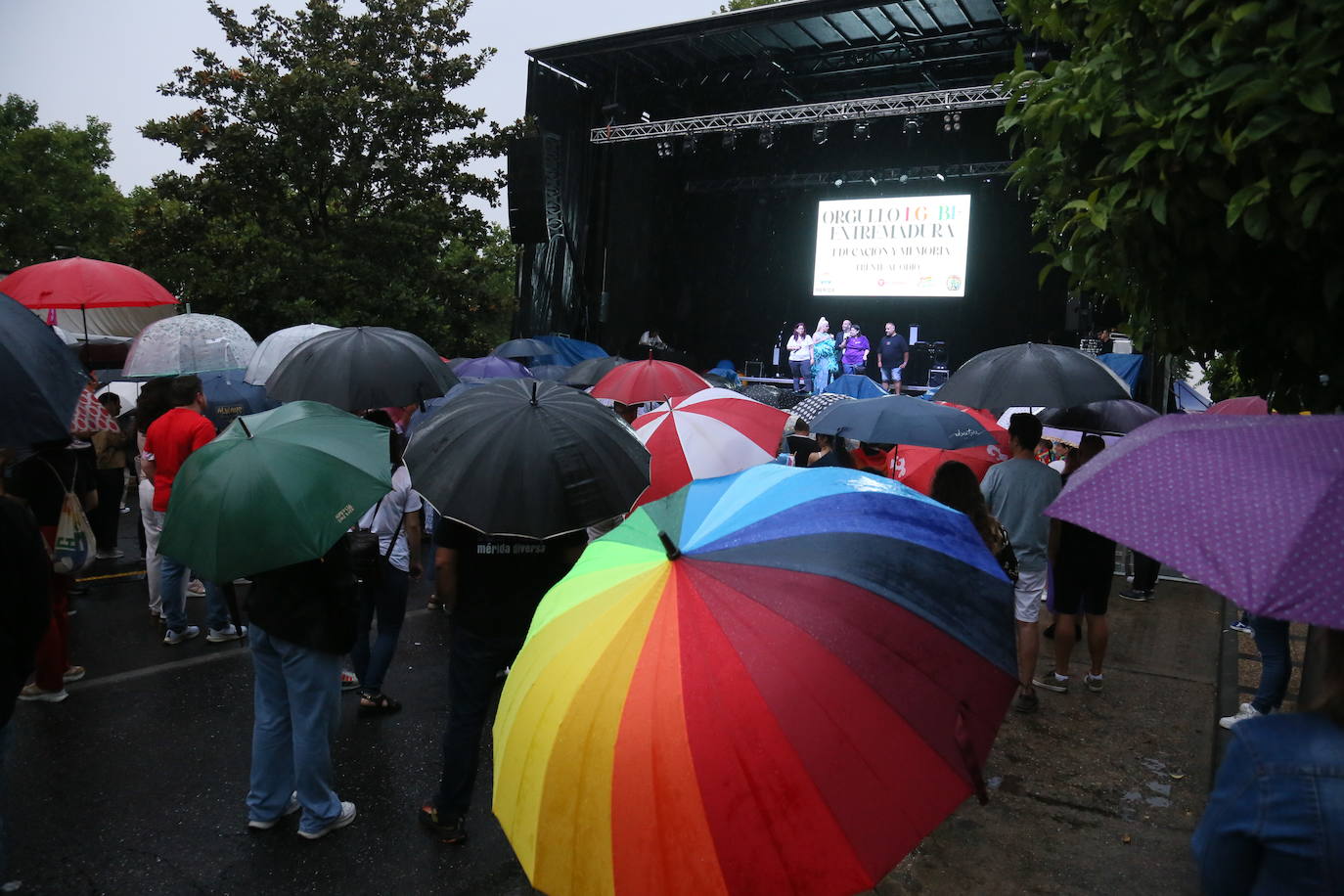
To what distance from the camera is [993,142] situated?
18266mm

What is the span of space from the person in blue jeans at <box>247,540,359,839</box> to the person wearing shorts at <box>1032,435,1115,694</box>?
4.19 meters

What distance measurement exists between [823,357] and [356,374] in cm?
1446

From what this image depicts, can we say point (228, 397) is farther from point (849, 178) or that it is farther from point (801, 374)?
point (849, 178)

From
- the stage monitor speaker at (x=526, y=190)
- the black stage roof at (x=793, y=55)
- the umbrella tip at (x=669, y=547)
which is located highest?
the black stage roof at (x=793, y=55)

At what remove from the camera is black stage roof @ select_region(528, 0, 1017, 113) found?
15602 mm

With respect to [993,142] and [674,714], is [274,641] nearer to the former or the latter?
[674,714]

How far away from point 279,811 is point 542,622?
9.76 feet

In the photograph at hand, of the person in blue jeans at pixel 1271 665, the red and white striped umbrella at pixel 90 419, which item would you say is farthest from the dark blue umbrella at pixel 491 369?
the person in blue jeans at pixel 1271 665

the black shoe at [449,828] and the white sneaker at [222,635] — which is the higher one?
the black shoe at [449,828]

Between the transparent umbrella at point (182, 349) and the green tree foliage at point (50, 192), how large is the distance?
26661 mm

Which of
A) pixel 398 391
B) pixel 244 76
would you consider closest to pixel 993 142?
pixel 244 76

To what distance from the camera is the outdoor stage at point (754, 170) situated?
16.4 meters

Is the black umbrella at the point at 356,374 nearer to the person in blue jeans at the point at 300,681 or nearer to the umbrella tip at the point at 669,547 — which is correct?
the person in blue jeans at the point at 300,681

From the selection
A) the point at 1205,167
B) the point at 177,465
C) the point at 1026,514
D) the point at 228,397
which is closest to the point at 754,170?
the point at 228,397
